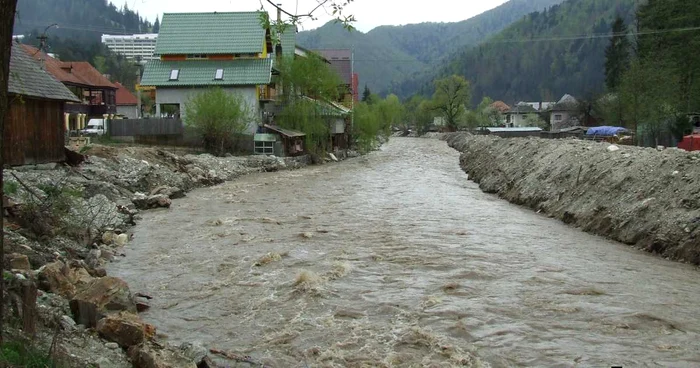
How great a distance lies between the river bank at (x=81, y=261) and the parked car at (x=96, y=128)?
21.0 metres

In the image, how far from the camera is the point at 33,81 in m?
21.0

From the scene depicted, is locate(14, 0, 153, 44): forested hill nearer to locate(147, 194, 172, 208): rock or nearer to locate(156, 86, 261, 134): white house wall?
locate(156, 86, 261, 134): white house wall

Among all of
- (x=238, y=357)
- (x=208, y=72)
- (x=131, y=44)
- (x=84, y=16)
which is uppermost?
(x=84, y=16)

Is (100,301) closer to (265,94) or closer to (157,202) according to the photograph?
(157,202)

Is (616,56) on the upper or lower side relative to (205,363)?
upper

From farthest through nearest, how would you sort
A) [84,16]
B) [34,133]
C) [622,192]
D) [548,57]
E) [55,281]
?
1. [84,16]
2. [548,57]
3. [34,133]
4. [622,192]
5. [55,281]

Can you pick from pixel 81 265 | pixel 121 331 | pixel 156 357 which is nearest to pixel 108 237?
pixel 81 265

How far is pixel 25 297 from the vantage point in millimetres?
6562

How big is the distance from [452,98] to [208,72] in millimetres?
73934

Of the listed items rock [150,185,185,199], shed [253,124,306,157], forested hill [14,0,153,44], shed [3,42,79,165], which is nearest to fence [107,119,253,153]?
shed [253,124,306,157]

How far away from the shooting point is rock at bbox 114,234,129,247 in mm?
14961

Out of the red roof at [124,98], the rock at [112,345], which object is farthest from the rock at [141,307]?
the red roof at [124,98]

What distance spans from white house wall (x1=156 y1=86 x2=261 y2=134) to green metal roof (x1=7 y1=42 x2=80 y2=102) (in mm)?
23725

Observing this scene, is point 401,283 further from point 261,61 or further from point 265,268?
point 261,61
